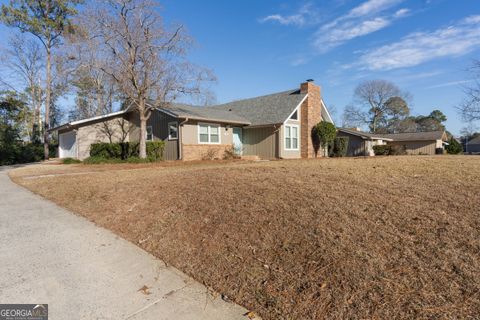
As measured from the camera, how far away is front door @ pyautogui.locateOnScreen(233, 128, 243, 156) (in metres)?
20.0

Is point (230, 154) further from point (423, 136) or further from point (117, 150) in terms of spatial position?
point (423, 136)

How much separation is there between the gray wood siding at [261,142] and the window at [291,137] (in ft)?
3.39

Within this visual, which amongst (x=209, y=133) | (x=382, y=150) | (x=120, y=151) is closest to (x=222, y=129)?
(x=209, y=133)

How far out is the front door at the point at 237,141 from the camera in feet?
65.5

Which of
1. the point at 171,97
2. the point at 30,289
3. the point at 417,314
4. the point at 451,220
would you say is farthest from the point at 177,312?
the point at 171,97

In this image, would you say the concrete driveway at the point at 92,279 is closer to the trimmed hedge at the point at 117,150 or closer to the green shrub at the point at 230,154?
the trimmed hedge at the point at 117,150

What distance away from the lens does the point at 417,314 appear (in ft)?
7.65

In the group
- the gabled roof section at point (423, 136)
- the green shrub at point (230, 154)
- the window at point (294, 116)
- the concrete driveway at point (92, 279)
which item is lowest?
the concrete driveway at point (92, 279)

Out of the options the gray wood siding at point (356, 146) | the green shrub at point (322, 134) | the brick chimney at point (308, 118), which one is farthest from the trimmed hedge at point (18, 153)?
the gray wood siding at point (356, 146)

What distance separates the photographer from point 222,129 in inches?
736

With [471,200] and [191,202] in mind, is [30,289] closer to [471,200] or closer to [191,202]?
[191,202]

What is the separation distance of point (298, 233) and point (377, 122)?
57.7 m

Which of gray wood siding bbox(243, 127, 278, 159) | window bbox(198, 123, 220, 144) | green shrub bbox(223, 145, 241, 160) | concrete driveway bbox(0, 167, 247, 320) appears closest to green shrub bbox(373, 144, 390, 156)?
gray wood siding bbox(243, 127, 278, 159)

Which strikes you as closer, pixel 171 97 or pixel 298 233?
pixel 298 233
